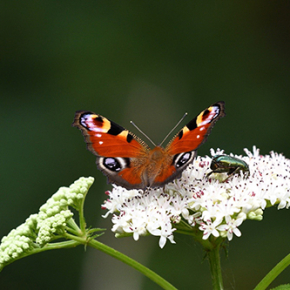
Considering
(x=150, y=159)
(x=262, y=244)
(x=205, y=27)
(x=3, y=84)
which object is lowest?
(x=150, y=159)

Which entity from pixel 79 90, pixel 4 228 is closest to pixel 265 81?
pixel 79 90

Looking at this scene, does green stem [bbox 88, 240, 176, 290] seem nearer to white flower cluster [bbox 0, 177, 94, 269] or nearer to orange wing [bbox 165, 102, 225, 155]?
white flower cluster [bbox 0, 177, 94, 269]

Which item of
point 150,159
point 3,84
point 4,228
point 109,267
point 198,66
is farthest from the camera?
point 198,66

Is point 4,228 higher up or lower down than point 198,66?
lower down

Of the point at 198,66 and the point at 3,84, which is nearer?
the point at 3,84

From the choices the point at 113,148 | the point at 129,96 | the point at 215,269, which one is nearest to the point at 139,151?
the point at 113,148

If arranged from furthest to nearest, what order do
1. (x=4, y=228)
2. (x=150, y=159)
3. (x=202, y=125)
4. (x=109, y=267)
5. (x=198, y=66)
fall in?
(x=198, y=66), (x=109, y=267), (x=4, y=228), (x=150, y=159), (x=202, y=125)

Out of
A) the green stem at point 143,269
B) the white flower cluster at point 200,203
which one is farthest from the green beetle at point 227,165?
the green stem at point 143,269

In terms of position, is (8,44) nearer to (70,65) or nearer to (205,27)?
(70,65)
